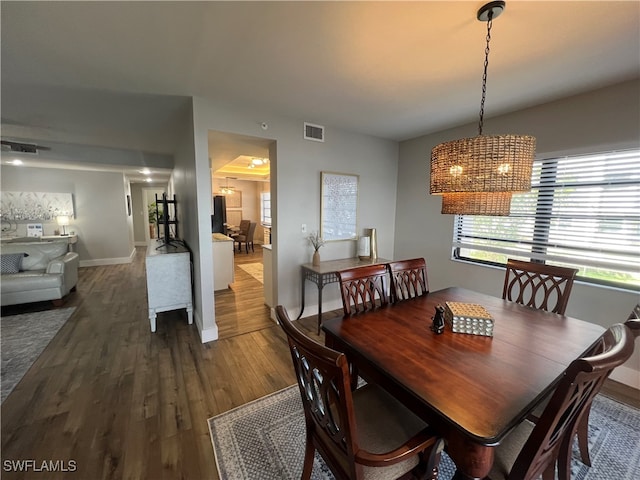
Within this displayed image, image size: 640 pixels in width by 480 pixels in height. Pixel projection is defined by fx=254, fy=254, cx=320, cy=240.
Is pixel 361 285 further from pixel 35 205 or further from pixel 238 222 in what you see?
pixel 238 222

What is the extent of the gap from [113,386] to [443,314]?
2.63 metres

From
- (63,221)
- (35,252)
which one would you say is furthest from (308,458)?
(63,221)

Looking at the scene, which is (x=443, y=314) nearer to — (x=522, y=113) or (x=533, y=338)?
(x=533, y=338)

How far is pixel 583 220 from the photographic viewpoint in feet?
7.68

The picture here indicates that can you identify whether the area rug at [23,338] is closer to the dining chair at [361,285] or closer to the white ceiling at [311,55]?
the white ceiling at [311,55]

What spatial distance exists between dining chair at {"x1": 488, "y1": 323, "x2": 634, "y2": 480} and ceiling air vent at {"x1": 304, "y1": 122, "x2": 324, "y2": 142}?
3010 mm

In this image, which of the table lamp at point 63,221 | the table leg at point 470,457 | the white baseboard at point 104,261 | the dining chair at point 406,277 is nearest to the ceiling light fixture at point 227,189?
the white baseboard at point 104,261

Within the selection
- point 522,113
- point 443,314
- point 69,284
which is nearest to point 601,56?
point 522,113

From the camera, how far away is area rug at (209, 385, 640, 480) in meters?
1.45

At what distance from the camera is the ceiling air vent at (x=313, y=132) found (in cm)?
314

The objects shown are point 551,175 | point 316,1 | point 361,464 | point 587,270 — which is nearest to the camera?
point 361,464

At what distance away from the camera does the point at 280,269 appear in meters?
3.21

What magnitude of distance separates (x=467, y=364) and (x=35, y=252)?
5.83 meters

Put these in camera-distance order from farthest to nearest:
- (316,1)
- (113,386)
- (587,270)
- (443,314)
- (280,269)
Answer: (280,269)
(587,270)
(113,386)
(443,314)
(316,1)
